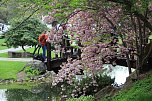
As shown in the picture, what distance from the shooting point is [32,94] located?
1788 centimetres

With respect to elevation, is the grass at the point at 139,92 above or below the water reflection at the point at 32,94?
above

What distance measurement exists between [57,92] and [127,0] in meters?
11.5

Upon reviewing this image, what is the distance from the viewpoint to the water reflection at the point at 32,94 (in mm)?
16812

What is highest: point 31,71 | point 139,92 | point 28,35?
point 28,35

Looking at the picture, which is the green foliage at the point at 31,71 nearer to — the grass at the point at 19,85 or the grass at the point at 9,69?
the grass at the point at 9,69

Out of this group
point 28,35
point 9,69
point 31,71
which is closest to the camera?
point 31,71

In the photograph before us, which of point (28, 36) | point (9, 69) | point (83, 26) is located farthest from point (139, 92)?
point (28, 36)

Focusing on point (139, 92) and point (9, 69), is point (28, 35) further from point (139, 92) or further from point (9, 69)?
point (139, 92)

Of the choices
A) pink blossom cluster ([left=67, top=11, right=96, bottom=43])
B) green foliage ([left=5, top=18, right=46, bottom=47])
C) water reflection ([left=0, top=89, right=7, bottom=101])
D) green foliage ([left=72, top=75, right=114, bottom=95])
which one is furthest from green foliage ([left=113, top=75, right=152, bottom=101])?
green foliage ([left=5, top=18, right=46, bottom=47])

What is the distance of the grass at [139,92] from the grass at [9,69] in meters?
12.6

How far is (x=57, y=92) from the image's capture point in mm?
18078

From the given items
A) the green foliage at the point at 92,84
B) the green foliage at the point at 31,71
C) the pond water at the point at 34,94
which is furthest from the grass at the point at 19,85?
the green foliage at the point at 92,84

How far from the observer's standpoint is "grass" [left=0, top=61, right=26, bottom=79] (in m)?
21.1

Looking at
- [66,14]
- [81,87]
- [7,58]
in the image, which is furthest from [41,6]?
[7,58]
